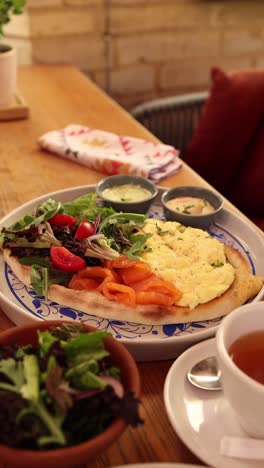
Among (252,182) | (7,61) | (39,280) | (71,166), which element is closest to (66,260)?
(39,280)

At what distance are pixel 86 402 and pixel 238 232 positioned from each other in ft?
2.74

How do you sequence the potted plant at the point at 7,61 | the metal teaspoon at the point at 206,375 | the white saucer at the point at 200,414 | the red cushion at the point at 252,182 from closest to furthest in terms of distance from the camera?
the white saucer at the point at 200,414, the metal teaspoon at the point at 206,375, the potted plant at the point at 7,61, the red cushion at the point at 252,182

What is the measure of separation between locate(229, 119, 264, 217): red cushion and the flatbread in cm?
121

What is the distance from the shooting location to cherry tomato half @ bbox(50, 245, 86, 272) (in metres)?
1.20

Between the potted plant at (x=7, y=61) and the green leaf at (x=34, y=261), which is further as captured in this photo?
the potted plant at (x=7, y=61)

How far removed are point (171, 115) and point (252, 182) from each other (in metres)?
0.65

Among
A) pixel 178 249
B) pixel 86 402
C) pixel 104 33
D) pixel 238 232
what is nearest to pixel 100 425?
pixel 86 402

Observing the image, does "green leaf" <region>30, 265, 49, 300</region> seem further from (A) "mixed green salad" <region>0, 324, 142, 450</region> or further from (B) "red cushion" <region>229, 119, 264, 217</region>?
(B) "red cushion" <region>229, 119, 264, 217</region>

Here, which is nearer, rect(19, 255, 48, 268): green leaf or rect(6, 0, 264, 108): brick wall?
rect(19, 255, 48, 268): green leaf

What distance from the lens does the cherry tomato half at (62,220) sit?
1.34 meters

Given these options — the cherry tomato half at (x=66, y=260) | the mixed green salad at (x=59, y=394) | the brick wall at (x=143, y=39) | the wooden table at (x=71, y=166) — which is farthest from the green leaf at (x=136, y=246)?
the brick wall at (x=143, y=39)

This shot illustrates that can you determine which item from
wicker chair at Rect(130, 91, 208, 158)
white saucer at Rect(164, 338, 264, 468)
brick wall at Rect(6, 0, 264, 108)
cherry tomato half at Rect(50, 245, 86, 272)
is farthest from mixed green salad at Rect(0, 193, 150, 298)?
brick wall at Rect(6, 0, 264, 108)

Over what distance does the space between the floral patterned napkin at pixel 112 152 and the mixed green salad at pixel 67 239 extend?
40 cm

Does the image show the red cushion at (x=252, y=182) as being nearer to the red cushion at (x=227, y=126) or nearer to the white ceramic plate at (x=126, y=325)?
the red cushion at (x=227, y=126)
